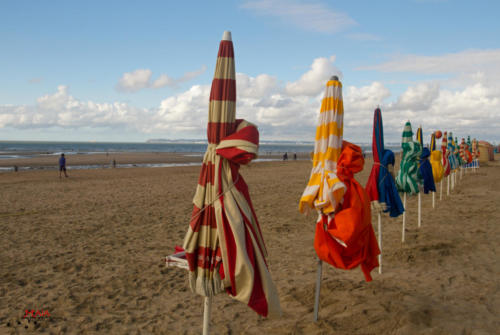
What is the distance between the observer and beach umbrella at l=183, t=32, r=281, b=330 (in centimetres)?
277

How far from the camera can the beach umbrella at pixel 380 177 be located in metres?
5.59

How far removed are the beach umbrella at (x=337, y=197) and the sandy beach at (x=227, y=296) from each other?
1016 millimetres

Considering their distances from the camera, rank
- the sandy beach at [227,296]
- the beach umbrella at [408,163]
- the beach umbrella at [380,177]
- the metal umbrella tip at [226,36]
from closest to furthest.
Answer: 1. the metal umbrella tip at [226,36]
2. the sandy beach at [227,296]
3. the beach umbrella at [380,177]
4. the beach umbrella at [408,163]

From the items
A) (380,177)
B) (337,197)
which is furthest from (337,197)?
(380,177)

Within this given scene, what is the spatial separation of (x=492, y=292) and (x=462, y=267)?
107cm

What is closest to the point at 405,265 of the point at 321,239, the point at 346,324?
the point at 346,324

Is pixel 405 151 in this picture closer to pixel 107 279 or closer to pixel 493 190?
pixel 107 279

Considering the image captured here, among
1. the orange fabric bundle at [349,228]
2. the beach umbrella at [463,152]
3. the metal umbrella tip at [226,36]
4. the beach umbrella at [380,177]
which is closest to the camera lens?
the metal umbrella tip at [226,36]

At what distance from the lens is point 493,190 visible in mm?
15141

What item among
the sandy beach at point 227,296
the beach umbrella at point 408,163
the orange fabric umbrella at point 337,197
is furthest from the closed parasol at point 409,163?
the orange fabric umbrella at point 337,197

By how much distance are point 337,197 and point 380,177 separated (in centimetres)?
235

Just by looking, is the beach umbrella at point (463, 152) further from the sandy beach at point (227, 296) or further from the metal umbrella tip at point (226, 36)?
the metal umbrella tip at point (226, 36)

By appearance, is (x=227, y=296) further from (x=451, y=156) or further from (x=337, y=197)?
(x=451, y=156)

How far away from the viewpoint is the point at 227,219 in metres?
2.80
